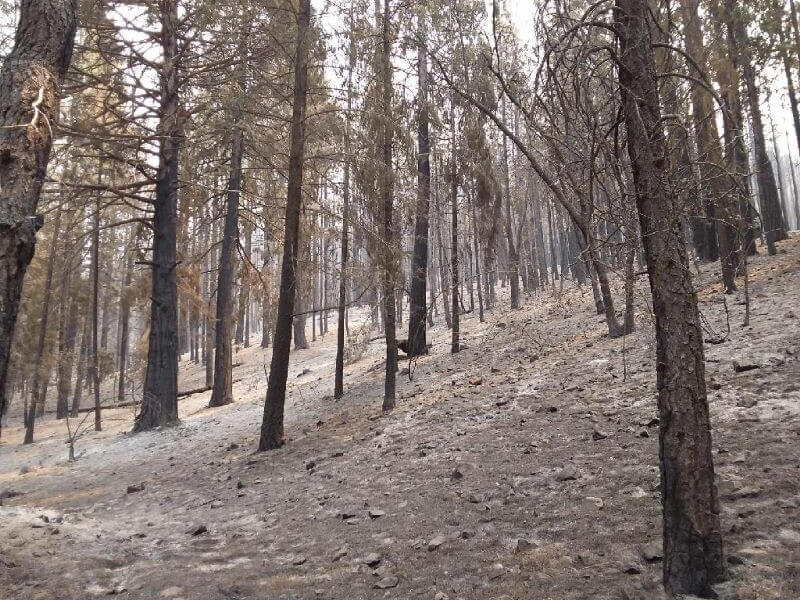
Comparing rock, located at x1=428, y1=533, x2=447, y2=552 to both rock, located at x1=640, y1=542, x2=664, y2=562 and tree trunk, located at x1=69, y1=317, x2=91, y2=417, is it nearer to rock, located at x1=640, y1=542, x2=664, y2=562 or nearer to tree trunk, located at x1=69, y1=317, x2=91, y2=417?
rock, located at x1=640, y1=542, x2=664, y2=562

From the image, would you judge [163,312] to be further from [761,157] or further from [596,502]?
[761,157]

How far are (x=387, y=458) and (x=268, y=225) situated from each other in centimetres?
A: 820

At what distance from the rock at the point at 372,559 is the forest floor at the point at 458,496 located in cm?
5

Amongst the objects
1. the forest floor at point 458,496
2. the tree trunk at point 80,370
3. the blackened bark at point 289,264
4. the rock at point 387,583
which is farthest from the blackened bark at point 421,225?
the tree trunk at point 80,370

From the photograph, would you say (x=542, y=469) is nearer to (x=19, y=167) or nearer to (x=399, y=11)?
(x=19, y=167)

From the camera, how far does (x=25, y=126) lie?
11.1ft

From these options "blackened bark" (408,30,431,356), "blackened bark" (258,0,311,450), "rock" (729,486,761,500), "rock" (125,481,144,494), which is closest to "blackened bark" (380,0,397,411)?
"blackened bark" (408,30,431,356)

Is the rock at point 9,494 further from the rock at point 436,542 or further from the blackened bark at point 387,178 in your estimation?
the rock at point 436,542

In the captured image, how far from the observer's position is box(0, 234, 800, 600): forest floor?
3.42m

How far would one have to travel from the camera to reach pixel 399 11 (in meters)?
9.26

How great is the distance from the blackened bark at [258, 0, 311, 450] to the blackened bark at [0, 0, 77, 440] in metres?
4.80

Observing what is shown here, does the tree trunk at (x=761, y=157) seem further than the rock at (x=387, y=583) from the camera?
Yes

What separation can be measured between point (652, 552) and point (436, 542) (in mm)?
1695

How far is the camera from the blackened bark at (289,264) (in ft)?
28.3
